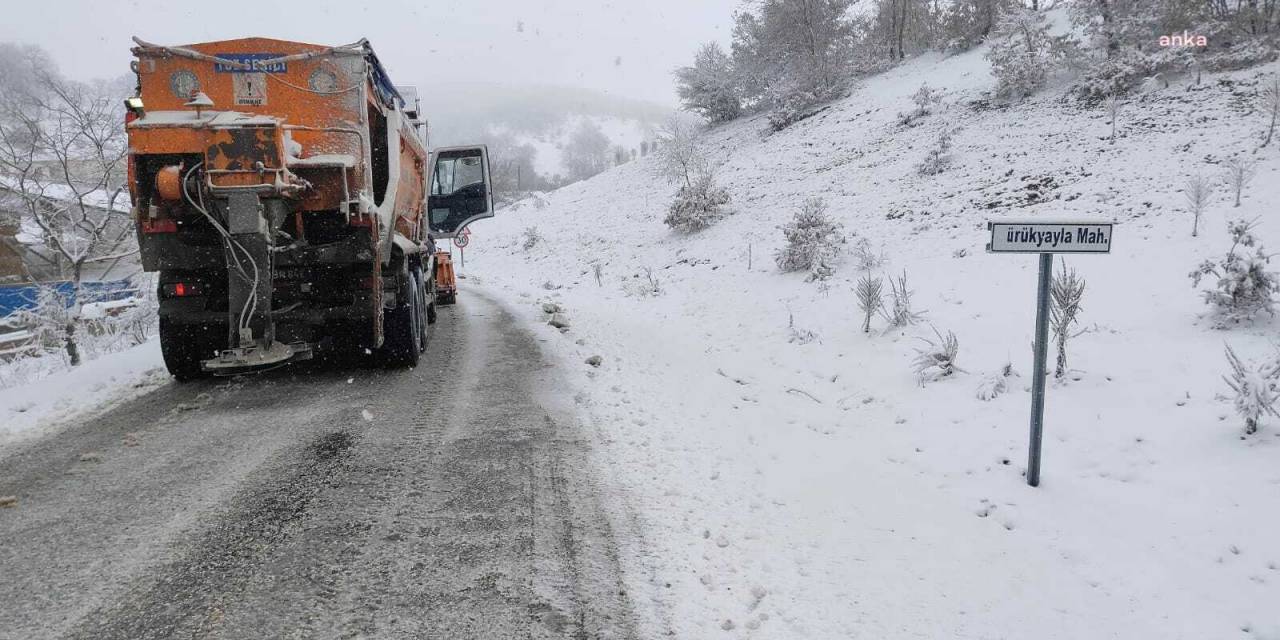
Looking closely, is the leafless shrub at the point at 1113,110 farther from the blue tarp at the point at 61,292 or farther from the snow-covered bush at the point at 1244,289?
the blue tarp at the point at 61,292

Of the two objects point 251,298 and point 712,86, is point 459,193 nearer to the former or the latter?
point 251,298

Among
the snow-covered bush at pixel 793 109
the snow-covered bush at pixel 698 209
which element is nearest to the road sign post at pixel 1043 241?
the snow-covered bush at pixel 698 209

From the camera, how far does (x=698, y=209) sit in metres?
Result: 19.5

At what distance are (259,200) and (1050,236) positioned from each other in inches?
240

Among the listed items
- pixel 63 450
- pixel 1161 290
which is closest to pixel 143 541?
pixel 63 450

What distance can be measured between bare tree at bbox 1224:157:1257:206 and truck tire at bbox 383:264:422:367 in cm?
1215

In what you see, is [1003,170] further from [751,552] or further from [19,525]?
[19,525]

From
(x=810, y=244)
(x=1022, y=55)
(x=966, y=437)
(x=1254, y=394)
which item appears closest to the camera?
(x=1254, y=394)

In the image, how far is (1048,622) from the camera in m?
2.64

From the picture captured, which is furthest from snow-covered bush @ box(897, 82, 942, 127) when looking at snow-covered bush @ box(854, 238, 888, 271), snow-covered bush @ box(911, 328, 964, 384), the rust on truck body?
the rust on truck body

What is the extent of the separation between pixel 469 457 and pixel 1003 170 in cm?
1501

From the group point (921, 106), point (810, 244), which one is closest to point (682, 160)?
point (921, 106)

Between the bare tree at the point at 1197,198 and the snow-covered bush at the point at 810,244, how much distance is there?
5.29m

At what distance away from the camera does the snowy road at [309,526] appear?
2.45 m
